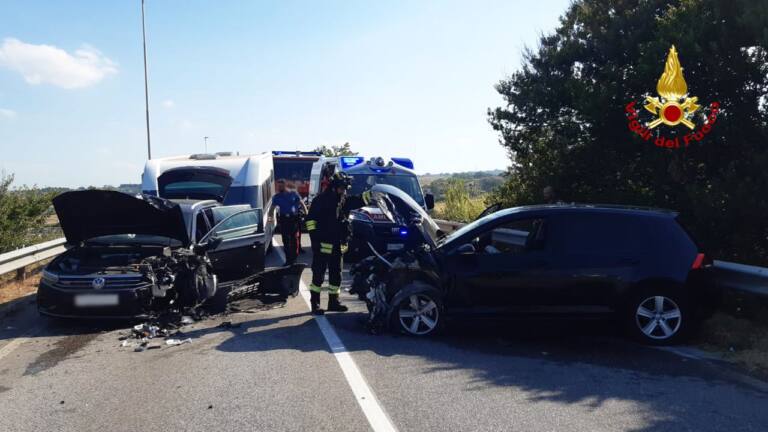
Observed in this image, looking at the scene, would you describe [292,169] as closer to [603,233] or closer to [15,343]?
[15,343]

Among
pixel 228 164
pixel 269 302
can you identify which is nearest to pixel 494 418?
pixel 269 302

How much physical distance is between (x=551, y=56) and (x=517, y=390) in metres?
9.00

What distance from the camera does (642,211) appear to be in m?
7.34

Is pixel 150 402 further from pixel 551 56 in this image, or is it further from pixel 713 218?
pixel 551 56

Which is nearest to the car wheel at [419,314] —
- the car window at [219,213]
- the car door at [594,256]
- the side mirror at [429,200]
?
the car door at [594,256]

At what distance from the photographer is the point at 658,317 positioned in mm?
6988

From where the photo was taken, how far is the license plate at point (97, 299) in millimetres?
7641

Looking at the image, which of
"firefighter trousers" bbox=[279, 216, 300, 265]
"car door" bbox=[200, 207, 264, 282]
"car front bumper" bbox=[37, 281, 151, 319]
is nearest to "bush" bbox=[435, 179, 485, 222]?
"firefighter trousers" bbox=[279, 216, 300, 265]

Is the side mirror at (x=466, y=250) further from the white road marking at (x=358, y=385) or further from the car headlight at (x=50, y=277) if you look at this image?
the car headlight at (x=50, y=277)

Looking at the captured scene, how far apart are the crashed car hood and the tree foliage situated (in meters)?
6.68

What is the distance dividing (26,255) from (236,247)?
411cm

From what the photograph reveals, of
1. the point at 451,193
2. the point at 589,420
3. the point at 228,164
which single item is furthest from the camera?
the point at 451,193

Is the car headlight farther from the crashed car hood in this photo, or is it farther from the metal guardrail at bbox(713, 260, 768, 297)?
the metal guardrail at bbox(713, 260, 768, 297)

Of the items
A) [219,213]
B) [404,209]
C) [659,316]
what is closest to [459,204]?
[219,213]
